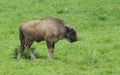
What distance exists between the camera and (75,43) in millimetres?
17828

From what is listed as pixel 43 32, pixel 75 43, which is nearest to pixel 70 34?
pixel 43 32

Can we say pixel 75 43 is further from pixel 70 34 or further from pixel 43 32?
pixel 43 32

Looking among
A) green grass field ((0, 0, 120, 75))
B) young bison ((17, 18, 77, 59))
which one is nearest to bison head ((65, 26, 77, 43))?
young bison ((17, 18, 77, 59))

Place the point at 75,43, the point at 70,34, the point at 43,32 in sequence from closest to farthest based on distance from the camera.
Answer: the point at 43,32
the point at 70,34
the point at 75,43

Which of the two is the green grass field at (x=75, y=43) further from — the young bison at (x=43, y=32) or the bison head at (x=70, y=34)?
the bison head at (x=70, y=34)

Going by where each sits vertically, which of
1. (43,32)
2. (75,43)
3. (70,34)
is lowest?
(75,43)

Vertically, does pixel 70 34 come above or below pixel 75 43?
above

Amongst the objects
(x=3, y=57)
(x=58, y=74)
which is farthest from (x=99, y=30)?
(x=58, y=74)

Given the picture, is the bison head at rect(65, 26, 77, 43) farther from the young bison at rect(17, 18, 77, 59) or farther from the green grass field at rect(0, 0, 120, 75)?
the green grass field at rect(0, 0, 120, 75)

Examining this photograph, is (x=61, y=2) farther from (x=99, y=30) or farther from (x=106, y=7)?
(x=99, y=30)

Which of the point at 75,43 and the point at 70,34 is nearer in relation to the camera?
the point at 70,34

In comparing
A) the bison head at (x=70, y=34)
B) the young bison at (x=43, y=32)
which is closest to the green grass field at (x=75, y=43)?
the young bison at (x=43, y=32)

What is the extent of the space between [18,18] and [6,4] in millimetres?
3662

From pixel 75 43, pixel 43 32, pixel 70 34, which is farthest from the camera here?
pixel 75 43
